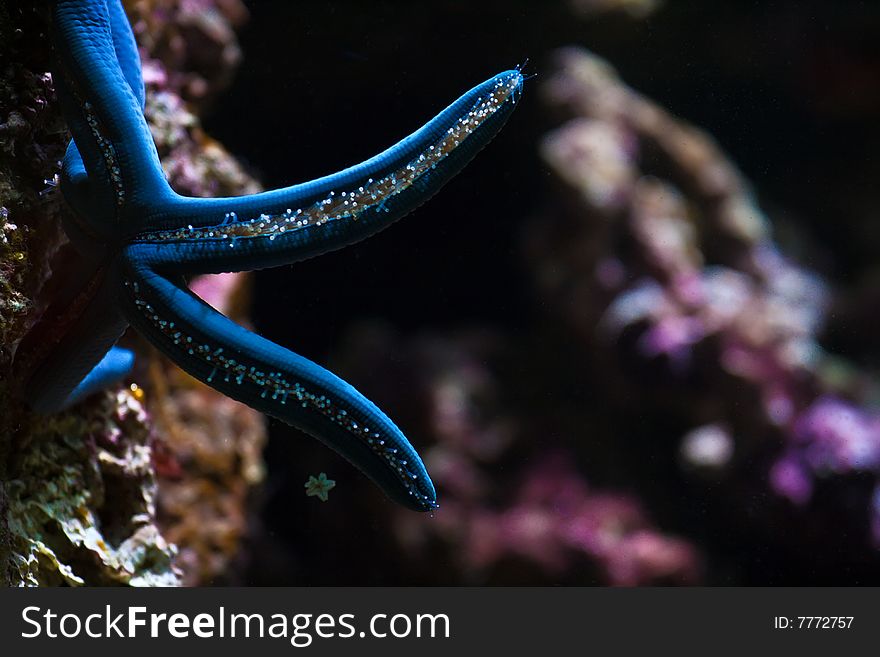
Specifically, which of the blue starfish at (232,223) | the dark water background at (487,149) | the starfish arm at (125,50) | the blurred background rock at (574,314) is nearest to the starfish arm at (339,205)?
the blue starfish at (232,223)

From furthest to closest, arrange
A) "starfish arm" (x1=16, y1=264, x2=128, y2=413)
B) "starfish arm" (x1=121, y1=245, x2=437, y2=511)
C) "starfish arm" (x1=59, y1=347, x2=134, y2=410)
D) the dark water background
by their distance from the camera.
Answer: the dark water background
"starfish arm" (x1=59, y1=347, x2=134, y2=410)
"starfish arm" (x1=16, y1=264, x2=128, y2=413)
"starfish arm" (x1=121, y1=245, x2=437, y2=511)

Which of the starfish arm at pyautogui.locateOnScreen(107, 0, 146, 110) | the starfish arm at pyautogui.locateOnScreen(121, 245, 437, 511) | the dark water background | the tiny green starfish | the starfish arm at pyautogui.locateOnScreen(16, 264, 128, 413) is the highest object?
the dark water background

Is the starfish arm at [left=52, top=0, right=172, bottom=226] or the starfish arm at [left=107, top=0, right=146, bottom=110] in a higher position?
the starfish arm at [left=107, top=0, right=146, bottom=110]

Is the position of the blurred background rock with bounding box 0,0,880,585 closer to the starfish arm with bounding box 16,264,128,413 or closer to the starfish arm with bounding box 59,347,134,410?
the starfish arm with bounding box 59,347,134,410

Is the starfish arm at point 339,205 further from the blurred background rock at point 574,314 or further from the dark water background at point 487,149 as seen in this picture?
the blurred background rock at point 574,314

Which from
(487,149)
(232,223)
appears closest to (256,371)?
(232,223)

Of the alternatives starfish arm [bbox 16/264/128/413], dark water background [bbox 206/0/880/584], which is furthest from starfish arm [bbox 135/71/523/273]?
dark water background [bbox 206/0/880/584]

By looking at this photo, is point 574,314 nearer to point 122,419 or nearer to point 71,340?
point 122,419

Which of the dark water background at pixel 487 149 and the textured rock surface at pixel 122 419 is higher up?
the dark water background at pixel 487 149
